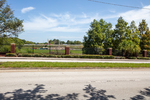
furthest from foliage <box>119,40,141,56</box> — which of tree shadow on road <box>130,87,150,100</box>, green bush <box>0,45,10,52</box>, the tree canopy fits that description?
green bush <box>0,45,10,52</box>

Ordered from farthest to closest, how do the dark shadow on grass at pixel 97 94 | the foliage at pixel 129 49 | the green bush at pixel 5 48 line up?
the foliage at pixel 129 49
the green bush at pixel 5 48
the dark shadow on grass at pixel 97 94

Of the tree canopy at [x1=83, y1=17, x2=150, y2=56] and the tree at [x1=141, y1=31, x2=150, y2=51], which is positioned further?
the tree at [x1=141, y1=31, x2=150, y2=51]

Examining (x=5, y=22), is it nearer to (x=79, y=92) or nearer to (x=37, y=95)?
(x=37, y=95)

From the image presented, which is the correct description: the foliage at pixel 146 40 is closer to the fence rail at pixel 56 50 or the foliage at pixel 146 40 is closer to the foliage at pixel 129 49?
the fence rail at pixel 56 50

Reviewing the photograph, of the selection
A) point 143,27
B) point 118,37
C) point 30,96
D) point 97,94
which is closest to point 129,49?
point 118,37

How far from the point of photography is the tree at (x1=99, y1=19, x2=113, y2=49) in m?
30.2

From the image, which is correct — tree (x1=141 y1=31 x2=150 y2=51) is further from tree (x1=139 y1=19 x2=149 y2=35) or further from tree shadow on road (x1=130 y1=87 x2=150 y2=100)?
tree shadow on road (x1=130 y1=87 x2=150 y2=100)

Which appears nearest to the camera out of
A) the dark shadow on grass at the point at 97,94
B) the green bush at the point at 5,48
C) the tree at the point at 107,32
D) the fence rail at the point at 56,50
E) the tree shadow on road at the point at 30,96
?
the tree shadow on road at the point at 30,96

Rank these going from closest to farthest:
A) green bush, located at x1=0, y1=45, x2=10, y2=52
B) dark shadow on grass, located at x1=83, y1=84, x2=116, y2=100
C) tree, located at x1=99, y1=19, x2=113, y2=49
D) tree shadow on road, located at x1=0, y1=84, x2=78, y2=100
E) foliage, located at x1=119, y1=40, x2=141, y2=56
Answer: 1. tree shadow on road, located at x1=0, y1=84, x2=78, y2=100
2. dark shadow on grass, located at x1=83, y1=84, x2=116, y2=100
3. green bush, located at x1=0, y1=45, x2=10, y2=52
4. foliage, located at x1=119, y1=40, x2=141, y2=56
5. tree, located at x1=99, y1=19, x2=113, y2=49

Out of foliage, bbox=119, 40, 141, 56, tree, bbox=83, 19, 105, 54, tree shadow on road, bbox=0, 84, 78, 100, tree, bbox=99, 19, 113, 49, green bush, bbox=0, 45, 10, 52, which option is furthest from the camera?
tree, bbox=99, 19, 113, 49

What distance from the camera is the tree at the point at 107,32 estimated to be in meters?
30.2

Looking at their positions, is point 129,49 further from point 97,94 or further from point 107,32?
point 97,94

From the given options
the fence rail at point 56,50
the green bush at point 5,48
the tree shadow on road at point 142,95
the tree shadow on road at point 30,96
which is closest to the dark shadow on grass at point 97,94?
the tree shadow on road at point 30,96

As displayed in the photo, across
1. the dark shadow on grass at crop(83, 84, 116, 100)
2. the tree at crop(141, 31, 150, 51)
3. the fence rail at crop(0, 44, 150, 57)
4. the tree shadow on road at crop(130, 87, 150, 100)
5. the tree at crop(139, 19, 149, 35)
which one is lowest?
the tree shadow on road at crop(130, 87, 150, 100)
